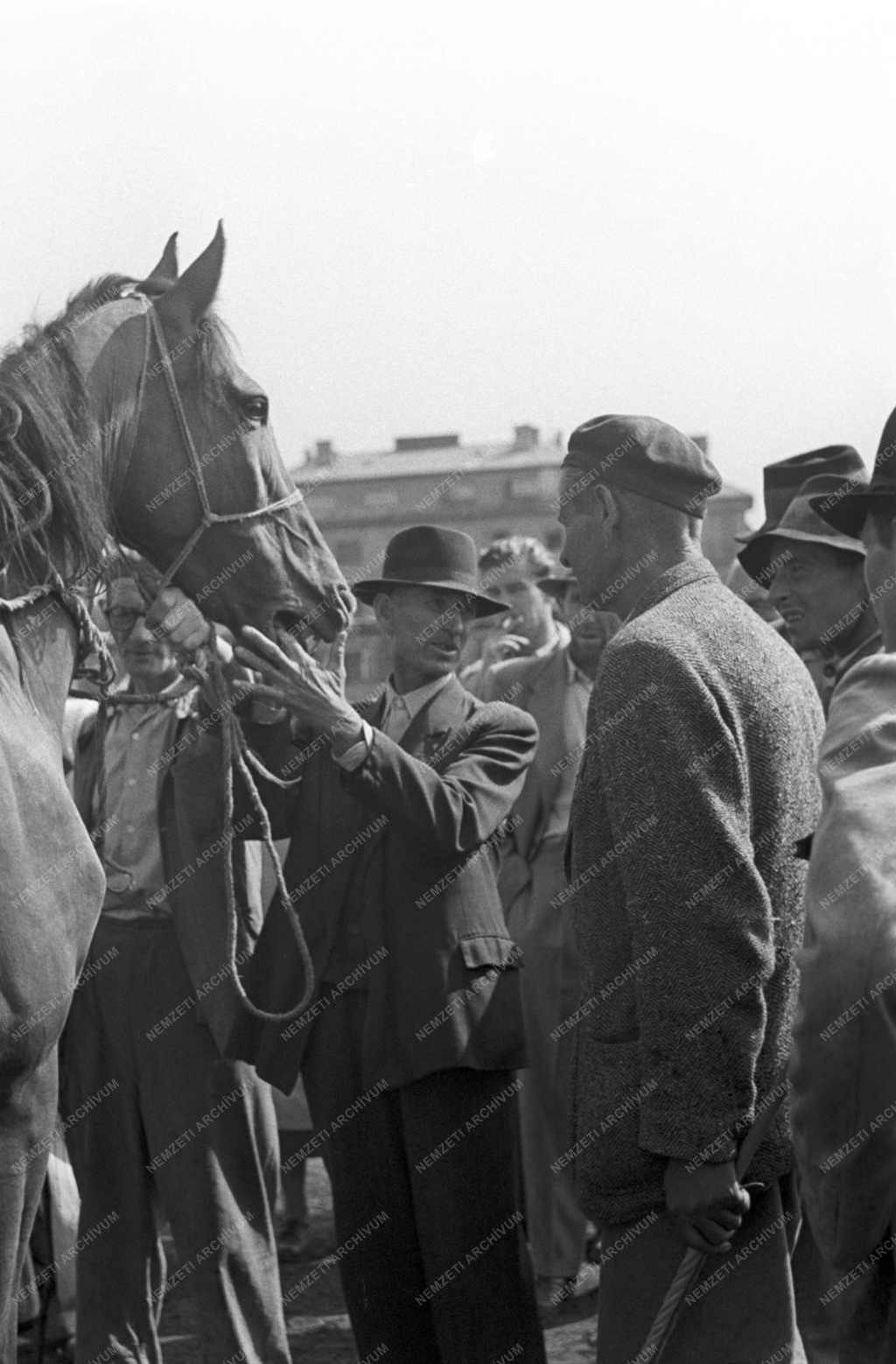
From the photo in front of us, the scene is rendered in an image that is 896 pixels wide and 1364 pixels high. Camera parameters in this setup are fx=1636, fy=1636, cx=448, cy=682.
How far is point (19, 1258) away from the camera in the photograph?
3225 millimetres

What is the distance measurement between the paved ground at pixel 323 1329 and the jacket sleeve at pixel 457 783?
2.02 metres

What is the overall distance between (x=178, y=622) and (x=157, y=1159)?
165cm

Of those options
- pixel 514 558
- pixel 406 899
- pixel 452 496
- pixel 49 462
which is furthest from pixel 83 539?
pixel 452 496

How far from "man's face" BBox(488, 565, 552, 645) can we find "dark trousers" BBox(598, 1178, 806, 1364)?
18.7 ft

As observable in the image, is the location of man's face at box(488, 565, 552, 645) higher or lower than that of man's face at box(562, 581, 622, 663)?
lower

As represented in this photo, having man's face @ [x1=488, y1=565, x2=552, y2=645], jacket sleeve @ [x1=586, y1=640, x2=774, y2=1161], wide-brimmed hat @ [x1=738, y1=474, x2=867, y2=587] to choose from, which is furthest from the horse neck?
man's face @ [x1=488, y1=565, x2=552, y2=645]

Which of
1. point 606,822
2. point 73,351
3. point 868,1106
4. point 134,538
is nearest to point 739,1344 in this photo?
point 606,822

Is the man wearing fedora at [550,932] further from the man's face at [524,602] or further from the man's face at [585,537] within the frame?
the man's face at [585,537]

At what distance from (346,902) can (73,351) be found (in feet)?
5.70

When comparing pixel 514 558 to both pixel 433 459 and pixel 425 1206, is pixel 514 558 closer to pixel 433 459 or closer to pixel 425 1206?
pixel 425 1206

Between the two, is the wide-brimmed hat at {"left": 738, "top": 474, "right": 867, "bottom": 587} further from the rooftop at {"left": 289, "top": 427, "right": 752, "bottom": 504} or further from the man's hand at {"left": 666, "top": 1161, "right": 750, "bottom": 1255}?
the rooftop at {"left": 289, "top": 427, "right": 752, "bottom": 504}

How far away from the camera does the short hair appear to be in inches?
359

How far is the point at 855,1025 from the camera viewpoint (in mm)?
1891

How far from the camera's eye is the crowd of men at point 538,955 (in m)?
2.36
